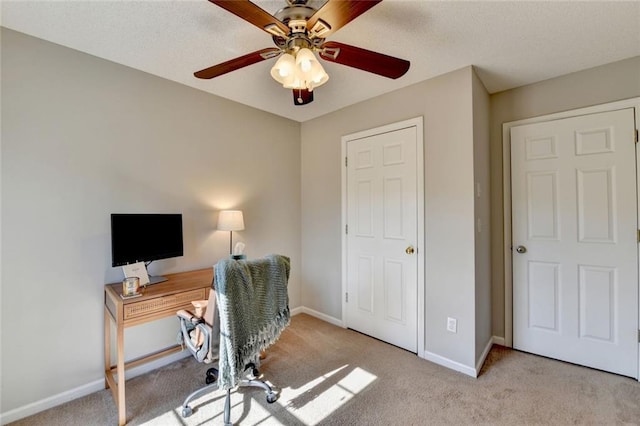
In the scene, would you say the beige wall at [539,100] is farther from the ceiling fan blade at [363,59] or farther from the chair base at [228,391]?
the chair base at [228,391]

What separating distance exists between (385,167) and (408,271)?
3.38ft

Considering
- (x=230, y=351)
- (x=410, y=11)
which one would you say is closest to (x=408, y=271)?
(x=230, y=351)

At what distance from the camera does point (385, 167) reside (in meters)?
2.81

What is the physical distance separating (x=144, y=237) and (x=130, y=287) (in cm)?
42

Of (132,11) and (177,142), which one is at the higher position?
(132,11)

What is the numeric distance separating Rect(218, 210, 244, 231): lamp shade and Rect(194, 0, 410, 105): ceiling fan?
50.7 inches

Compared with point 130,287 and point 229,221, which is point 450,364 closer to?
point 229,221

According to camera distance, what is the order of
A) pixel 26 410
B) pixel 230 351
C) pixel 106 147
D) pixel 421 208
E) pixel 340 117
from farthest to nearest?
pixel 340 117 → pixel 421 208 → pixel 106 147 → pixel 26 410 → pixel 230 351

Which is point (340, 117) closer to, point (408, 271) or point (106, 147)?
point (408, 271)

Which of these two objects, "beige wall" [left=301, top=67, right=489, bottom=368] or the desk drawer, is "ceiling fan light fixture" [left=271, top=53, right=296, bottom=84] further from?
the desk drawer

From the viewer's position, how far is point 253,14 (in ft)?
4.04

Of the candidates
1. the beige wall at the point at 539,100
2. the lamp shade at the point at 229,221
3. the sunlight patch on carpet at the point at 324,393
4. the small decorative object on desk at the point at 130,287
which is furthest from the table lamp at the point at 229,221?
the beige wall at the point at 539,100

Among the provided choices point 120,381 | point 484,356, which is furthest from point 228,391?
point 484,356

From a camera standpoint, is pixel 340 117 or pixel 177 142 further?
pixel 340 117
